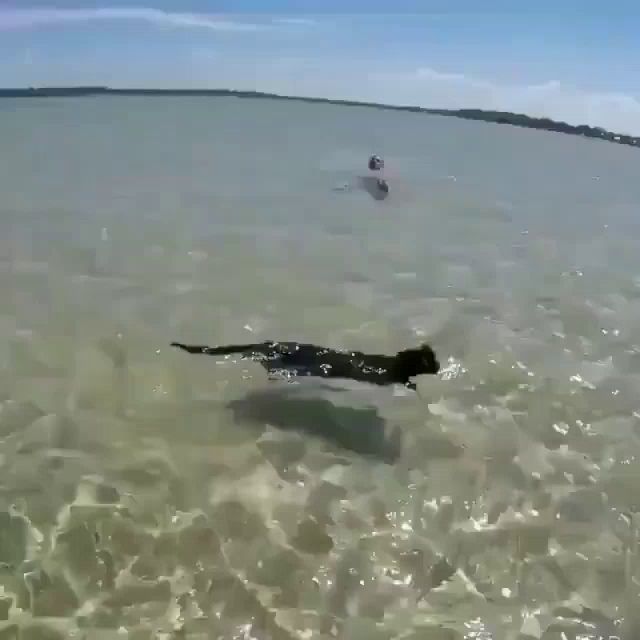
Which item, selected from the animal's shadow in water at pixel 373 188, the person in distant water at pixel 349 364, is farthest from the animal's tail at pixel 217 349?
the animal's shadow in water at pixel 373 188

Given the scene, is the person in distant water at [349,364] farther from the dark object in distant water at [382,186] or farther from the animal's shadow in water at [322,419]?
the dark object in distant water at [382,186]

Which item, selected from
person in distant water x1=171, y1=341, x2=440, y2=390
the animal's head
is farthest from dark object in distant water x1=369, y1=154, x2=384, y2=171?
the animal's head

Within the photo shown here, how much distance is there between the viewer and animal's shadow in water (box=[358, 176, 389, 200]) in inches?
555

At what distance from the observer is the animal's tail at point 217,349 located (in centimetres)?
610

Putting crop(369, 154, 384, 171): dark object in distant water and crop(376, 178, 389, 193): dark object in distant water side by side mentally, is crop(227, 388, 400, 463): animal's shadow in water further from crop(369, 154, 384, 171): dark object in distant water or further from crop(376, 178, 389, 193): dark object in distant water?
crop(369, 154, 384, 171): dark object in distant water

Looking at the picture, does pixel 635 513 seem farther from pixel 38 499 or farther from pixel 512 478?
pixel 38 499

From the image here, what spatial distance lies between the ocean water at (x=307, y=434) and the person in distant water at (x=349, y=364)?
14 centimetres

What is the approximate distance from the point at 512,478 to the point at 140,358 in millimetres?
3080

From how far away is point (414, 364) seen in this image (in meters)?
5.76

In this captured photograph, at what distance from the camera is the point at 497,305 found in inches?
309

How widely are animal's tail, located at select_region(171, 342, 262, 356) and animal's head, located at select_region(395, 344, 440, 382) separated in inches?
46.9

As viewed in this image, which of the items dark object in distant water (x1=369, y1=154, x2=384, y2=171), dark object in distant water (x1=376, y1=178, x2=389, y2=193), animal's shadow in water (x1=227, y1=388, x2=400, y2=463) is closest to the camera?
animal's shadow in water (x1=227, y1=388, x2=400, y2=463)

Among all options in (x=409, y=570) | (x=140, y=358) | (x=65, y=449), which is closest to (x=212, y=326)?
(x=140, y=358)

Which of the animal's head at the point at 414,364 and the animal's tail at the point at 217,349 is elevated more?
the animal's head at the point at 414,364
